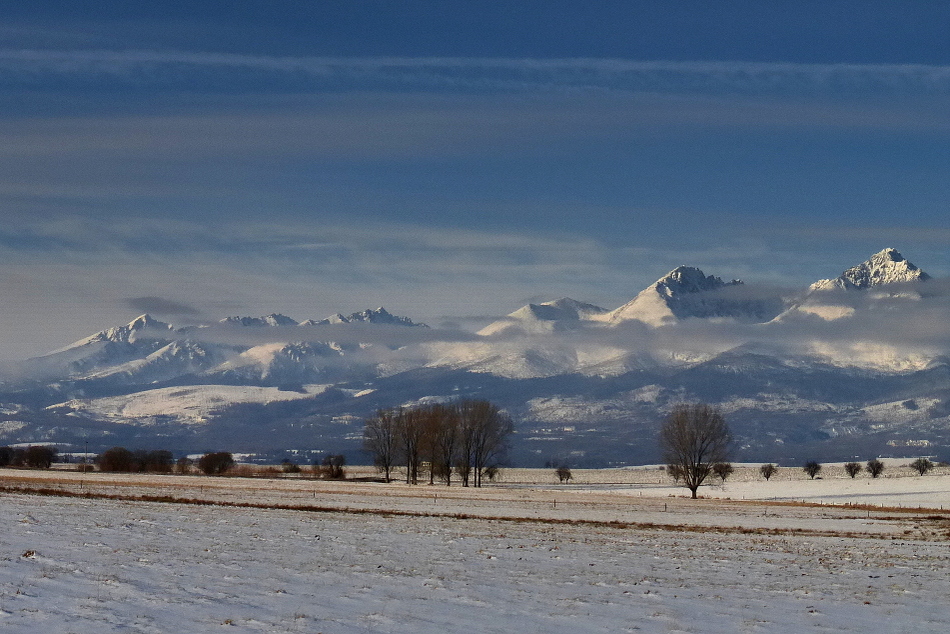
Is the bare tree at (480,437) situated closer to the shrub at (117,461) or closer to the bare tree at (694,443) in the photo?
the bare tree at (694,443)

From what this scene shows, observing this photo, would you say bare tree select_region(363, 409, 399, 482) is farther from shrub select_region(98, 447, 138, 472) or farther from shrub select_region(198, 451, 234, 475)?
shrub select_region(98, 447, 138, 472)

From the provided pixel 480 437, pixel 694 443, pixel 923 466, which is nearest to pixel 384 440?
pixel 480 437

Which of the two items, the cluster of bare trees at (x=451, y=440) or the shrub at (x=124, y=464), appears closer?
the cluster of bare trees at (x=451, y=440)

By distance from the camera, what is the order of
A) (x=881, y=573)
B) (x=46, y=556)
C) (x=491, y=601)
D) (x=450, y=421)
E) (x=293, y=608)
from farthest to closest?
(x=450, y=421)
(x=881, y=573)
(x=46, y=556)
(x=491, y=601)
(x=293, y=608)

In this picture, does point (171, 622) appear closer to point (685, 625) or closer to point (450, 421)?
point (685, 625)

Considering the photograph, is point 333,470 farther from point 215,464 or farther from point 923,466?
point 923,466

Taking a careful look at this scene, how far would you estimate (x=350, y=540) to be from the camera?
3622 centimetres

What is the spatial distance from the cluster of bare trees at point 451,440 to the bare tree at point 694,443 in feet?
83.3

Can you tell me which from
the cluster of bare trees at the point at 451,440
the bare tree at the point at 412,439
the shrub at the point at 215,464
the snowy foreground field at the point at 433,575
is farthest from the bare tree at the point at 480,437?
the snowy foreground field at the point at 433,575

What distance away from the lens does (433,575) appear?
27766mm

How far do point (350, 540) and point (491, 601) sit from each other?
1321 cm

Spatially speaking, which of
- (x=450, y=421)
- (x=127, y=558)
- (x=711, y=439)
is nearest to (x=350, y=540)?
(x=127, y=558)

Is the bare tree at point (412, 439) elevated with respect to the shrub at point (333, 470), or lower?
elevated

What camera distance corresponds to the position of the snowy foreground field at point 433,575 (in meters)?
21.3
